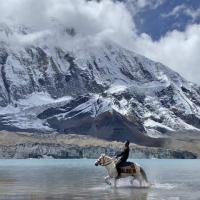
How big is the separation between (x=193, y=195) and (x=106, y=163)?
914cm

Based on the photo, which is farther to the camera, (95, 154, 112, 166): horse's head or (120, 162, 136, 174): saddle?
(95, 154, 112, 166): horse's head

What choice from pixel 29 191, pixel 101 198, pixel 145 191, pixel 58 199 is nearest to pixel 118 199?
pixel 101 198

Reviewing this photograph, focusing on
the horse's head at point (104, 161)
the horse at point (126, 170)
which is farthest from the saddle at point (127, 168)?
the horse's head at point (104, 161)

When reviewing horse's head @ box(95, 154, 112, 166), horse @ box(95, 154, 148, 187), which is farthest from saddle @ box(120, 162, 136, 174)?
horse's head @ box(95, 154, 112, 166)

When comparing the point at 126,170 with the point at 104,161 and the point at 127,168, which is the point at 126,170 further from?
the point at 104,161

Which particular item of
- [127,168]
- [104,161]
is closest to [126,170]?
[127,168]

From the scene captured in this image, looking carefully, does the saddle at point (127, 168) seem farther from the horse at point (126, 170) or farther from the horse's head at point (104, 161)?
the horse's head at point (104, 161)

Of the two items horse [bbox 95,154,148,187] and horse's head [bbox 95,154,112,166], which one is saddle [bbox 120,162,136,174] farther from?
horse's head [bbox 95,154,112,166]

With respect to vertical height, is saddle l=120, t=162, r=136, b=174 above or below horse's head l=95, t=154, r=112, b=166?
below

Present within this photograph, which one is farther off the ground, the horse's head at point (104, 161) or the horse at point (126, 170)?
the horse's head at point (104, 161)

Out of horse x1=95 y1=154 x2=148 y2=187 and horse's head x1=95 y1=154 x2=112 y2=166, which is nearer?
horse x1=95 y1=154 x2=148 y2=187

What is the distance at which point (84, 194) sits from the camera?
37188 mm

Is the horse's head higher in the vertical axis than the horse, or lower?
higher

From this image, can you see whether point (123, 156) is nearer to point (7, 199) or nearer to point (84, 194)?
point (84, 194)
